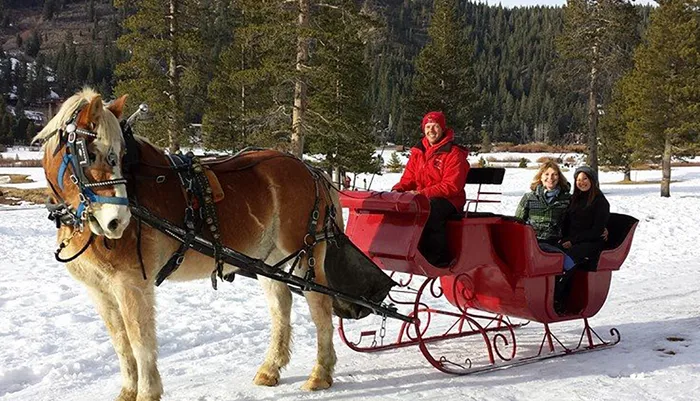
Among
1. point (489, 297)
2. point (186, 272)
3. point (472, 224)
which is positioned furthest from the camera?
point (489, 297)

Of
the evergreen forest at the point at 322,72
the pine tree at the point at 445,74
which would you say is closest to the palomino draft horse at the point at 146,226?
the evergreen forest at the point at 322,72

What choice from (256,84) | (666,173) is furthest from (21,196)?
(666,173)

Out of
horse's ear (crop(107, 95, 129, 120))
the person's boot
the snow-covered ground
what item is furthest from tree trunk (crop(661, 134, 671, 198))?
horse's ear (crop(107, 95, 129, 120))

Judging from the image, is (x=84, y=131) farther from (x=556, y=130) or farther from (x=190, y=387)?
(x=556, y=130)

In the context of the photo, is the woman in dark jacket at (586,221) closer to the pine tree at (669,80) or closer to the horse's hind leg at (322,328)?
the horse's hind leg at (322,328)

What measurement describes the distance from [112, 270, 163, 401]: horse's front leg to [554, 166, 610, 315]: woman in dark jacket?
4297 mm

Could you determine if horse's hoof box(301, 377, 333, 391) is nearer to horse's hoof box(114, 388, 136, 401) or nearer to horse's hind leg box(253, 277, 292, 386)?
horse's hind leg box(253, 277, 292, 386)

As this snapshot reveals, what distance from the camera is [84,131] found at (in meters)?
3.57

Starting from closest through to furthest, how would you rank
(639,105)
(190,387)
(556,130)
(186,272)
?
1. (186,272)
2. (190,387)
3. (639,105)
4. (556,130)

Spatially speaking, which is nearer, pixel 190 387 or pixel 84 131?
pixel 84 131

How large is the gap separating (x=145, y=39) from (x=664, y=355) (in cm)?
2012

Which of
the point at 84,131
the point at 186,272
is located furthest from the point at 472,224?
the point at 84,131

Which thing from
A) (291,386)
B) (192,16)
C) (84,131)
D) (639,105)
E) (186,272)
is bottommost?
(291,386)

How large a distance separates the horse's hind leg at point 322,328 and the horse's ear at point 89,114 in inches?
85.3
